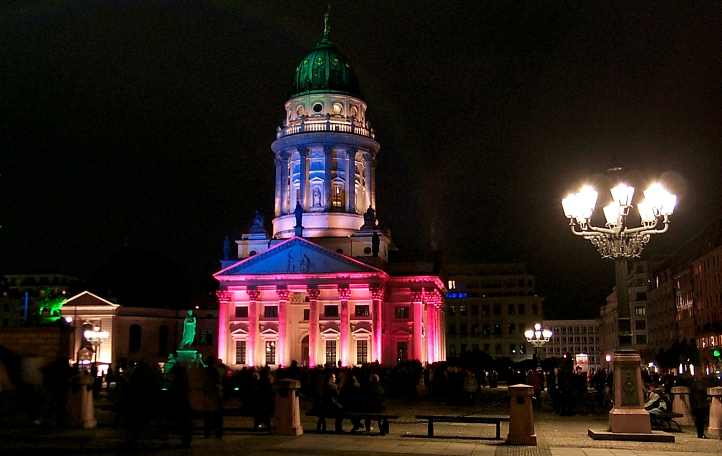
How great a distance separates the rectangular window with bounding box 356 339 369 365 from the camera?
80.7 metres

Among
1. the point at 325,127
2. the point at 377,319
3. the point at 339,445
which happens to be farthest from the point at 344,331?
the point at 339,445

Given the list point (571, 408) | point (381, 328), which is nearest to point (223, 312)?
point (381, 328)

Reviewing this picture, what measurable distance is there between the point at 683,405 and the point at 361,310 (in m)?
53.4

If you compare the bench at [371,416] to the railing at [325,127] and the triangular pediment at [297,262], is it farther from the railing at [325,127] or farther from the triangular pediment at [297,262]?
the railing at [325,127]

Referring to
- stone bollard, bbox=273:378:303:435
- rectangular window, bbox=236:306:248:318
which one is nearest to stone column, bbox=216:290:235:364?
rectangular window, bbox=236:306:248:318

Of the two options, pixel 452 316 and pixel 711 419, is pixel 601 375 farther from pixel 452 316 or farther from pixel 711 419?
pixel 452 316

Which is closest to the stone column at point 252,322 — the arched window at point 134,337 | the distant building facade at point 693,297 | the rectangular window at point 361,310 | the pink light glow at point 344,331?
the pink light glow at point 344,331

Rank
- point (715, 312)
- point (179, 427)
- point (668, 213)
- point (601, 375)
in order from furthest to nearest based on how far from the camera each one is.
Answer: point (715, 312) < point (601, 375) < point (668, 213) < point (179, 427)

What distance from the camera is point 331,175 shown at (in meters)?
88.6

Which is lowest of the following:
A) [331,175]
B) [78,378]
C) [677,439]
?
[677,439]

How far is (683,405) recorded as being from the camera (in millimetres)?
29484

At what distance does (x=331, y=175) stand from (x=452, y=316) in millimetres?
52065

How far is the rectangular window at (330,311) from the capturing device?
8244cm

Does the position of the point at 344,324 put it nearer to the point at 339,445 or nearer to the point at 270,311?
the point at 270,311
